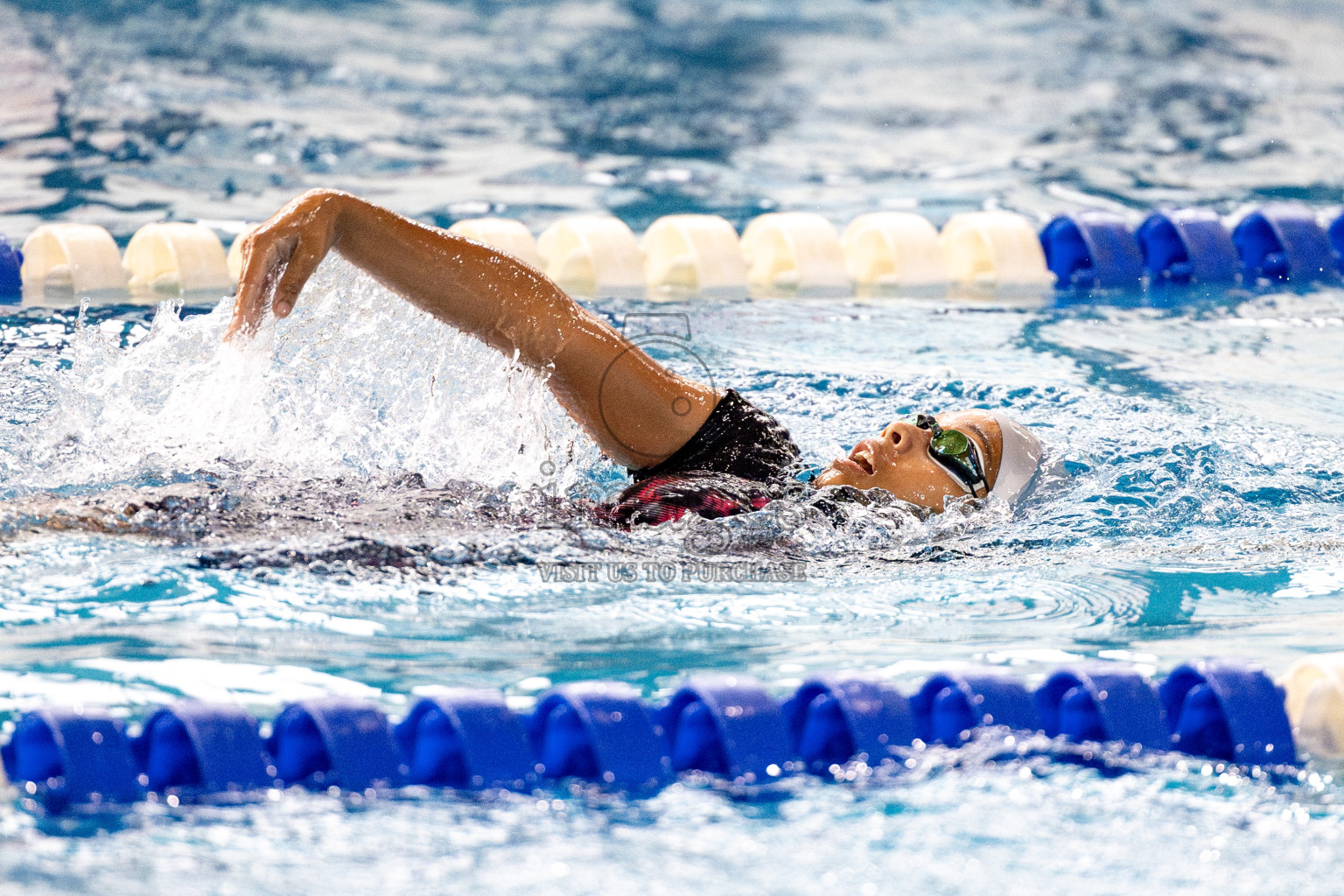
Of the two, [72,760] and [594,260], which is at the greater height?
[594,260]

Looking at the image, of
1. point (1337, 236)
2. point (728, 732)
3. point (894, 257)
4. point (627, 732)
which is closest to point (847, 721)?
point (728, 732)

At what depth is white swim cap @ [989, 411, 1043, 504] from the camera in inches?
123

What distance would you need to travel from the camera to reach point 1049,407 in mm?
4094

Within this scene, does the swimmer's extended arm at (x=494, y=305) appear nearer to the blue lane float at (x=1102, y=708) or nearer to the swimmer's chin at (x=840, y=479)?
the swimmer's chin at (x=840, y=479)

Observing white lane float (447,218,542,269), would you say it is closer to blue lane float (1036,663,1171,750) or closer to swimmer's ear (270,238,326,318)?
swimmer's ear (270,238,326,318)

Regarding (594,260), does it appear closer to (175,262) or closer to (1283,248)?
(175,262)

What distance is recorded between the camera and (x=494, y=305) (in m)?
2.67

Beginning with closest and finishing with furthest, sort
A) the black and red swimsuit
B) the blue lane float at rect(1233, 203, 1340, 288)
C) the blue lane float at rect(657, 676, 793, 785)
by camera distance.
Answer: the blue lane float at rect(657, 676, 793, 785) → the black and red swimsuit → the blue lane float at rect(1233, 203, 1340, 288)

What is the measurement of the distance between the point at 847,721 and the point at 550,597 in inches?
28.4

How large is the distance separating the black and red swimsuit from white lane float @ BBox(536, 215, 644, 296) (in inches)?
95.6

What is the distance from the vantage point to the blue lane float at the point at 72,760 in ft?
6.23

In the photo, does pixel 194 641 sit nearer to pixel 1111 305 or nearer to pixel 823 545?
pixel 823 545

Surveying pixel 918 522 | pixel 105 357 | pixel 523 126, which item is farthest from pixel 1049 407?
pixel 523 126

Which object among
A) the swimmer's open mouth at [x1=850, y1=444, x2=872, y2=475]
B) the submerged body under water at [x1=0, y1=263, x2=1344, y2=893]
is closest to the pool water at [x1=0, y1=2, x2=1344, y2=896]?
the submerged body under water at [x1=0, y1=263, x2=1344, y2=893]
